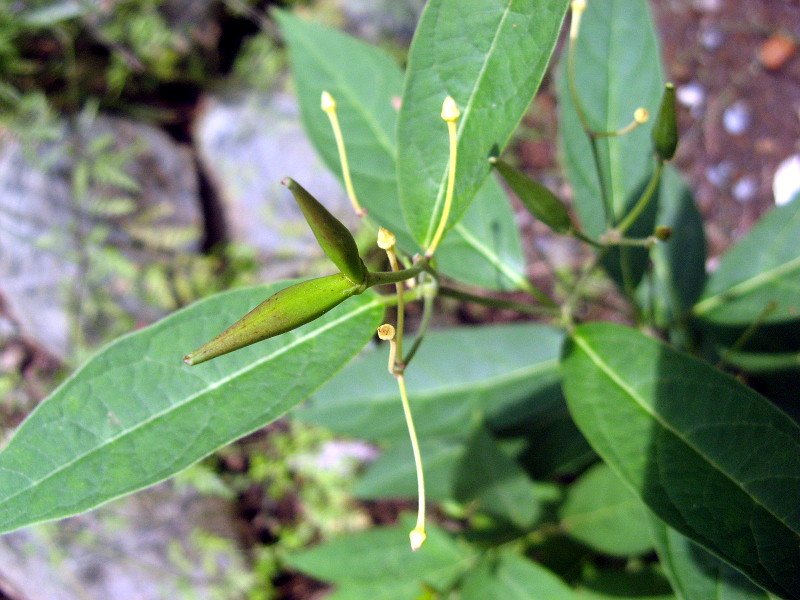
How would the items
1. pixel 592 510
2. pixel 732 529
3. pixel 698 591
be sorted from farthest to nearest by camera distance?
Answer: pixel 592 510, pixel 698 591, pixel 732 529

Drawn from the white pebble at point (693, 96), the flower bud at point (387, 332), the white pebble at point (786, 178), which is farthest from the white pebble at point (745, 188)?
the flower bud at point (387, 332)

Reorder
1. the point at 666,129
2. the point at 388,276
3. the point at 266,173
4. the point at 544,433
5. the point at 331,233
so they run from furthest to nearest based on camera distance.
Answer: the point at 266,173 < the point at 544,433 < the point at 666,129 < the point at 388,276 < the point at 331,233

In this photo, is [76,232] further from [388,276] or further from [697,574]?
[697,574]

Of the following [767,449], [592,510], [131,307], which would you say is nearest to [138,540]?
[131,307]

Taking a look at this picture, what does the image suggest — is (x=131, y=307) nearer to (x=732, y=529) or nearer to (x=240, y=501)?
(x=240, y=501)

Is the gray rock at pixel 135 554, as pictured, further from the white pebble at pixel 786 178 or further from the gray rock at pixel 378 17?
the white pebble at pixel 786 178

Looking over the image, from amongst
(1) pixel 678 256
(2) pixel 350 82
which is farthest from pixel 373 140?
(1) pixel 678 256
